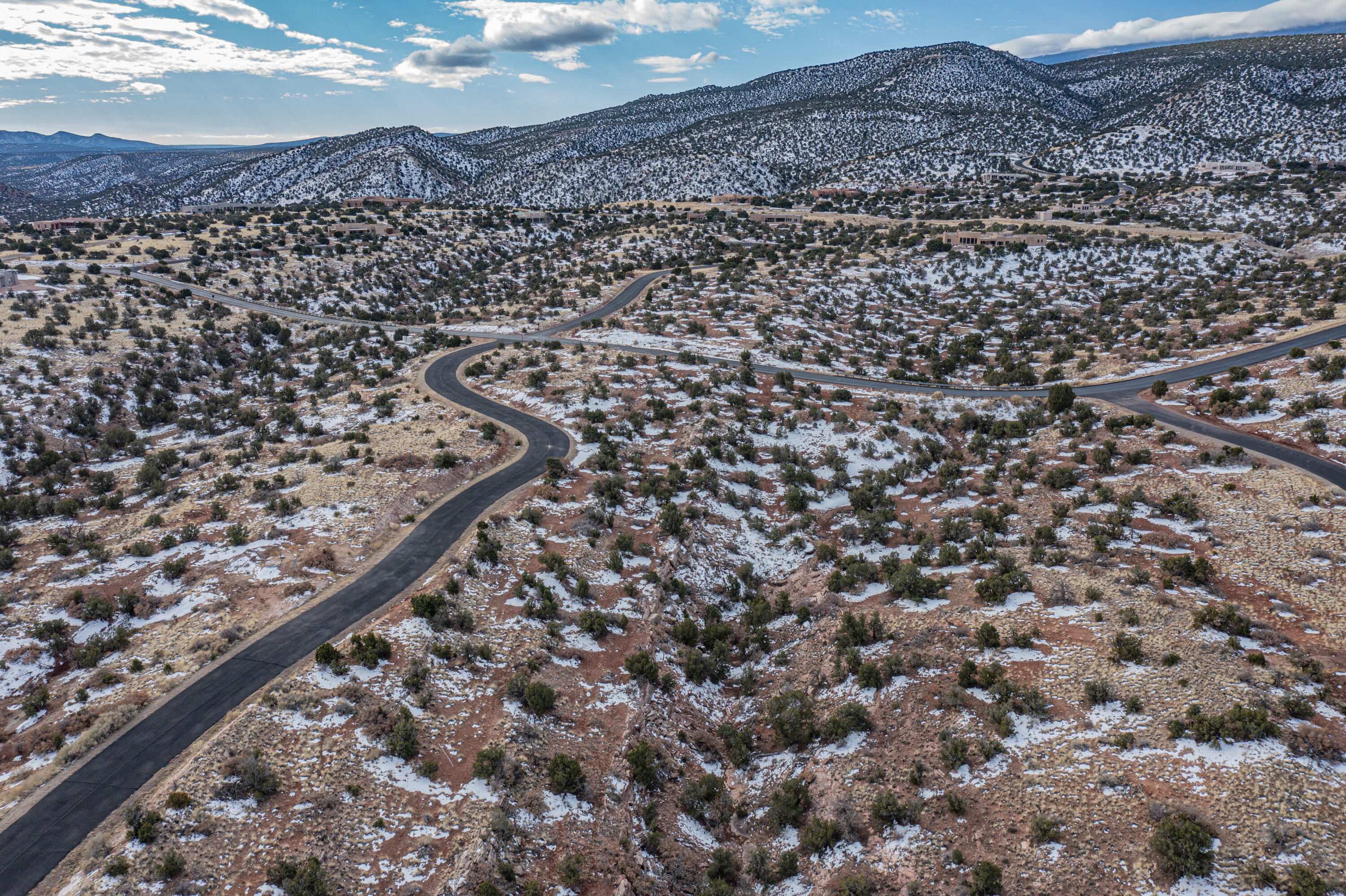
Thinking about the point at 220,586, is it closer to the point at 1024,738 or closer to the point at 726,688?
the point at 726,688

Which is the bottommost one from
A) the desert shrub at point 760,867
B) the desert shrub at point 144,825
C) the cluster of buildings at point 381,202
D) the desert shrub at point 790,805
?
the desert shrub at point 760,867

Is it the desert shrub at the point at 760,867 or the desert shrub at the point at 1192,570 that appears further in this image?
the desert shrub at the point at 1192,570

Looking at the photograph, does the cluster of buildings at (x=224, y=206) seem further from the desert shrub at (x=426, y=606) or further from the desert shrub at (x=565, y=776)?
the desert shrub at (x=565, y=776)

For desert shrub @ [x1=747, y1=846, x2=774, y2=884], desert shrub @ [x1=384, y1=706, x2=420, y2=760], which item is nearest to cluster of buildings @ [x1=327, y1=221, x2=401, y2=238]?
desert shrub @ [x1=384, y1=706, x2=420, y2=760]

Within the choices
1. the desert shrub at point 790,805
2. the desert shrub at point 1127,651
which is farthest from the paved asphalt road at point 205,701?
the desert shrub at point 1127,651

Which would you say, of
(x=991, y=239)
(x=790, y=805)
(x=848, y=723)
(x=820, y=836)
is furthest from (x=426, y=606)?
(x=991, y=239)

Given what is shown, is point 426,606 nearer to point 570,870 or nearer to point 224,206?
point 570,870

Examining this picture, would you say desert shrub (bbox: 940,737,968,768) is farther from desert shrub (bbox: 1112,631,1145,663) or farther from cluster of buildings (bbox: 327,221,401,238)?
cluster of buildings (bbox: 327,221,401,238)

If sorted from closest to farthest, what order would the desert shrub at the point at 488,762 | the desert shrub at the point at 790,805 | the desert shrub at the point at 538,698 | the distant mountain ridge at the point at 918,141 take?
the desert shrub at the point at 488,762 → the desert shrub at the point at 790,805 → the desert shrub at the point at 538,698 → the distant mountain ridge at the point at 918,141
